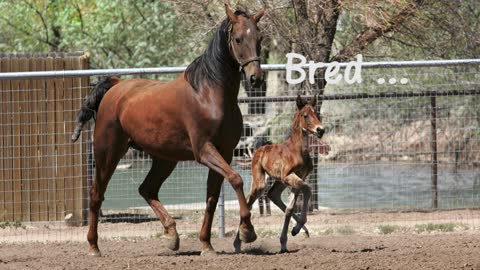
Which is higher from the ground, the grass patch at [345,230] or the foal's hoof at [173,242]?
the foal's hoof at [173,242]

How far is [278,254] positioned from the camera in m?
8.87

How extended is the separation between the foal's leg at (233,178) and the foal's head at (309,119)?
147 cm

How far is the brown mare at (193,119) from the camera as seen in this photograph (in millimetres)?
8359

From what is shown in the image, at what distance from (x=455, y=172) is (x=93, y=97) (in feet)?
21.5

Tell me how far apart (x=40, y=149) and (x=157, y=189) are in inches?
126

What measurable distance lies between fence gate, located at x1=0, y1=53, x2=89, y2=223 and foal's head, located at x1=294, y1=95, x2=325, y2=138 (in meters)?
3.84

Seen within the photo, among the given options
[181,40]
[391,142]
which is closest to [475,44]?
[391,142]

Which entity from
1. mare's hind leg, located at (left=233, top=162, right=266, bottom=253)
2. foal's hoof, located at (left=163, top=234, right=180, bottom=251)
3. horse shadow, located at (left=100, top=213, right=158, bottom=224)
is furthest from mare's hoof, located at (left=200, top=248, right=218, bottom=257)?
horse shadow, located at (left=100, top=213, right=158, bottom=224)

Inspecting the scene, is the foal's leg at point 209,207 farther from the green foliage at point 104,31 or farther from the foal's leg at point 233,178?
the green foliage at point 104,31

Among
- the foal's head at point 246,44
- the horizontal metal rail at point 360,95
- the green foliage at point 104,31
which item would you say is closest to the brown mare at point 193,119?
the foal's head at point 246,44

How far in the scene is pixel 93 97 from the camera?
10148 millimetres

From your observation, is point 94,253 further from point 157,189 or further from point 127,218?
point 127,218

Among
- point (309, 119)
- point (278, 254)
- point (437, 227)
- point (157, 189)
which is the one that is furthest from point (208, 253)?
point (437, 227)

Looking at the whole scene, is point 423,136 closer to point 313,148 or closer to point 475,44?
point 475,44
